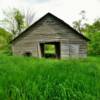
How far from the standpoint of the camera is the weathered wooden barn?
2320 cm

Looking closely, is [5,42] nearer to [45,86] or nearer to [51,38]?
[51,38]

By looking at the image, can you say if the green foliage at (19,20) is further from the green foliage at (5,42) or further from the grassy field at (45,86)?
the grassy field at (45,86)

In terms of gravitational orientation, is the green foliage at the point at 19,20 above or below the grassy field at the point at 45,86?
above

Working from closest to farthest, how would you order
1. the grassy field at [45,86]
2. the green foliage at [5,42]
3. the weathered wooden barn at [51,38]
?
the grassy field at [45,86]
the weathered wooden barn at [51,38]
the green foliage at [5,42]

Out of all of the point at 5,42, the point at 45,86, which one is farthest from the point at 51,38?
the point at 5,42

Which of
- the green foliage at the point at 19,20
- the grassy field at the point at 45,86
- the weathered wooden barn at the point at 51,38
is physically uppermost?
the green foliage at the point at 19,20

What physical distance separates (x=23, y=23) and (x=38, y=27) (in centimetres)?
2629

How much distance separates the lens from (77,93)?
5.68 meters

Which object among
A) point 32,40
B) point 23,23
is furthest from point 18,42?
point 23,23

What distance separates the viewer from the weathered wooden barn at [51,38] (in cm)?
2320

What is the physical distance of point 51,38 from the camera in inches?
924

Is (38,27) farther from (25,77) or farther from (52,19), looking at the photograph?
(25,77)

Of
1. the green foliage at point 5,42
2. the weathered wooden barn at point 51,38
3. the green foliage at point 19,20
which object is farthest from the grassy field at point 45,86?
the green foliage at point 19,20

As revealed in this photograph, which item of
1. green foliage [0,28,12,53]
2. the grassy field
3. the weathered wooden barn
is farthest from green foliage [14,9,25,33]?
the grassy field
